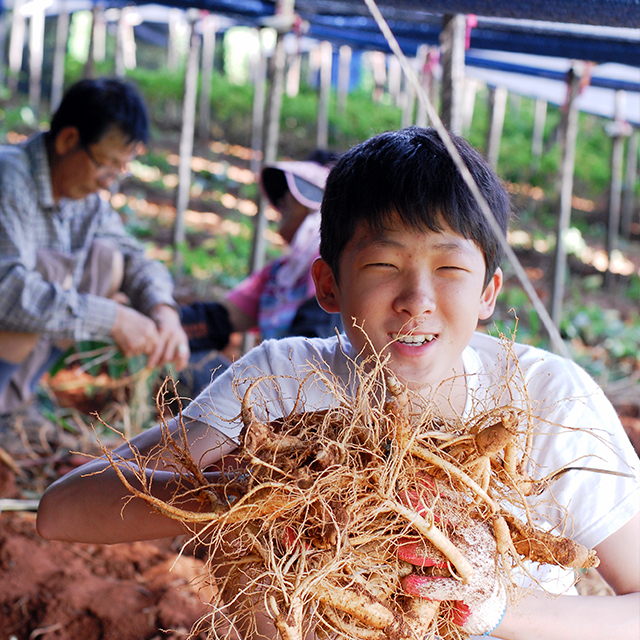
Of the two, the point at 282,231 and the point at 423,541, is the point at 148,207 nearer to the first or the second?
the point at 282,231

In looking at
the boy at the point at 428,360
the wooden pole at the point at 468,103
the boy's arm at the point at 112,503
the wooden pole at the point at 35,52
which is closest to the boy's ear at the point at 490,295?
the boy at the point at 428,360

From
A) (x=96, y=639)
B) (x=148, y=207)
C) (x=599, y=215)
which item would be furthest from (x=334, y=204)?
(x=599, y=215)

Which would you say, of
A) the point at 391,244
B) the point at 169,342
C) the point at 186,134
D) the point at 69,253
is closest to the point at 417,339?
the point at 391,244

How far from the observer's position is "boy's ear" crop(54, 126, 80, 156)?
9.06 ft

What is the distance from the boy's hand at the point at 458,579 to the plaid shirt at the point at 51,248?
2009mm

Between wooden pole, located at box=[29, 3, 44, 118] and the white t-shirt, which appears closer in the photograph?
the white t-shirt

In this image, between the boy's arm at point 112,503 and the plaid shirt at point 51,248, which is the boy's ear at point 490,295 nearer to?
the boy's arm at point 112,503

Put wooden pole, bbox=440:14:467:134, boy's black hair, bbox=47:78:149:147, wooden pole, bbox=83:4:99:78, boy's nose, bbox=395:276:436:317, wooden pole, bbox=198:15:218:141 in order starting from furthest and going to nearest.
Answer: wooden pole, bbox=198:15:218:141
wooden pole, bbox=83:4:99:78
boy's black hair, bbox=47:78:149:147
wooden pole, bbox=440:14:467:134
boy's nose, bbox=395:276:436:317

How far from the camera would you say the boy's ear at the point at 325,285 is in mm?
1298

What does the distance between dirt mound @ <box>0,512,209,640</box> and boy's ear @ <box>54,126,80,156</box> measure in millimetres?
1534

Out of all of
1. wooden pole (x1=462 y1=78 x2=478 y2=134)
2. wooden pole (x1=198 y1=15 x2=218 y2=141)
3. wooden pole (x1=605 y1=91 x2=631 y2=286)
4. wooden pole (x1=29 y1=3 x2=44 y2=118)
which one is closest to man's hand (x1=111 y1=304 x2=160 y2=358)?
wooden pole (x1=605 y1=91 x2=631 y2=286)

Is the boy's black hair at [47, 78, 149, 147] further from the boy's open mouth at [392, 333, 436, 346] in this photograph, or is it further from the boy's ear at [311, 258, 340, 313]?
the boy's open mouth at [392, 333, 436, 346]

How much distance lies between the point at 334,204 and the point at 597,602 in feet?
2.88

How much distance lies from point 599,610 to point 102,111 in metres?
2.52
